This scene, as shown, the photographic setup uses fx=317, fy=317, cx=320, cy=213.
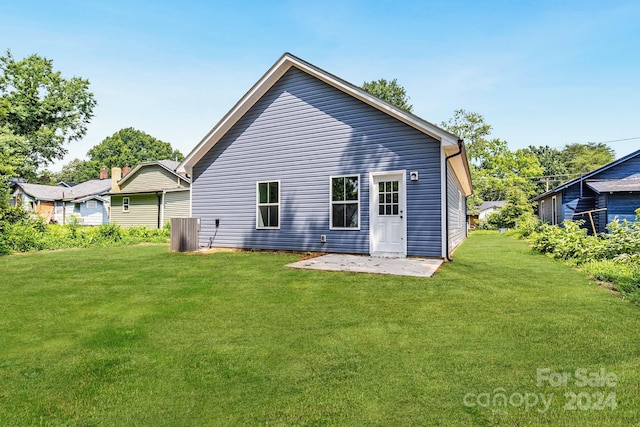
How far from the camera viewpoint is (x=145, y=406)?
2004 millimetres

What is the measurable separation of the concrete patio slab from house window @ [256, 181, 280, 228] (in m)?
2.47

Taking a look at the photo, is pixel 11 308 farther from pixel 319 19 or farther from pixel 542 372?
pixel 319 19

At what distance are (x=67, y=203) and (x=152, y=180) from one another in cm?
1356

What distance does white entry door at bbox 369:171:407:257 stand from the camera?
788 cm

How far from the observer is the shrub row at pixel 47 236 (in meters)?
10.4

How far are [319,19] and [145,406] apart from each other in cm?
1061

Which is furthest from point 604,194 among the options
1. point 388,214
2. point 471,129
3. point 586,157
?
point 586,157

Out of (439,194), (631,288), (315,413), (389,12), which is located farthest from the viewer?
(389,12)

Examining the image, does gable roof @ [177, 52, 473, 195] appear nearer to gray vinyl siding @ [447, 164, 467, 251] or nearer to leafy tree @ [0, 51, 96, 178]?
gray vinyl siding @ [447, 164, 467, 251]

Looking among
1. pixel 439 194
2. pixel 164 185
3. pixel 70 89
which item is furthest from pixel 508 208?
pixel 70 89

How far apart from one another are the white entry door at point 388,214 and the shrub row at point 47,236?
33.5 ft

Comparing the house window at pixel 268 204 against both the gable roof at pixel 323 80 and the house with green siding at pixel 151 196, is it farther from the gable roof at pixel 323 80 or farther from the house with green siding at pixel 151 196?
the house with green siding at pixel 151 196

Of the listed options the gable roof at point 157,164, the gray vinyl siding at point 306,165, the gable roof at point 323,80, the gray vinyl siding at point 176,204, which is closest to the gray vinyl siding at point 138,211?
the gray vinyl siding at point 176,204

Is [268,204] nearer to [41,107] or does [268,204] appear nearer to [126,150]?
[41,107]
